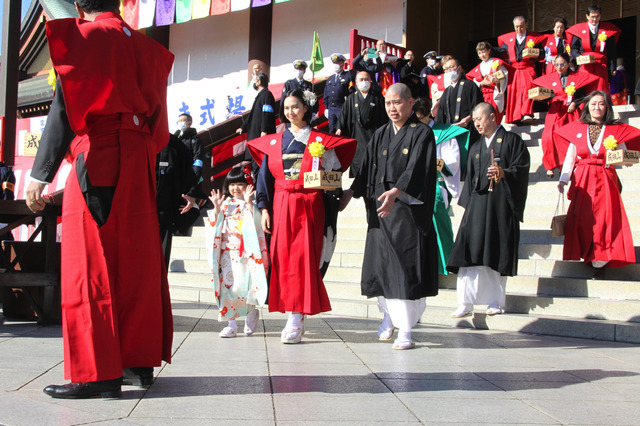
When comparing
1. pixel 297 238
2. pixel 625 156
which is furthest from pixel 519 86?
pixel 297 238

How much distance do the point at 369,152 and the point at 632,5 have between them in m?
11.3

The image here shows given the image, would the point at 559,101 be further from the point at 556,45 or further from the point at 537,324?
the point at 537,324

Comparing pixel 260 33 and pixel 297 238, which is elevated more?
pixel 260 33

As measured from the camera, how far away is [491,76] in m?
10.4

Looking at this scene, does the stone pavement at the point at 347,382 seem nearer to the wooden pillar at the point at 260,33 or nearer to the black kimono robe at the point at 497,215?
the black kimono robe at the point at 497,215

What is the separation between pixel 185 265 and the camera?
9.35 meters

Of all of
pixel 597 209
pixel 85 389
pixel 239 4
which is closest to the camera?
pixel 85 389

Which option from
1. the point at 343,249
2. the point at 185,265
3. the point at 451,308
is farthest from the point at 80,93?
the point at 185,265

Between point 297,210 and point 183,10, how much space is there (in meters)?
11.7

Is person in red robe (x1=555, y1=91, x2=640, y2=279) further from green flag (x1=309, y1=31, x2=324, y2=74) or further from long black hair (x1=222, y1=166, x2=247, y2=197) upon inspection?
green flag (x1=309, y1=31, x2=324, y2=74)

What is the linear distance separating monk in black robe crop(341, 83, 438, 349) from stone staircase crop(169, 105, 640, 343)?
1433 mm

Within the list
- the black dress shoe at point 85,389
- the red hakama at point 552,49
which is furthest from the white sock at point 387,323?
the red hakama at point 552,49

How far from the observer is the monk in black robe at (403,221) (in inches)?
198

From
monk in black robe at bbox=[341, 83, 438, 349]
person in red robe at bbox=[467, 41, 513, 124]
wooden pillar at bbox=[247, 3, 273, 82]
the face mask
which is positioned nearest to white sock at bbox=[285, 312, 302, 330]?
monk in black robe at bbox=[341, 83, 438, 349]
